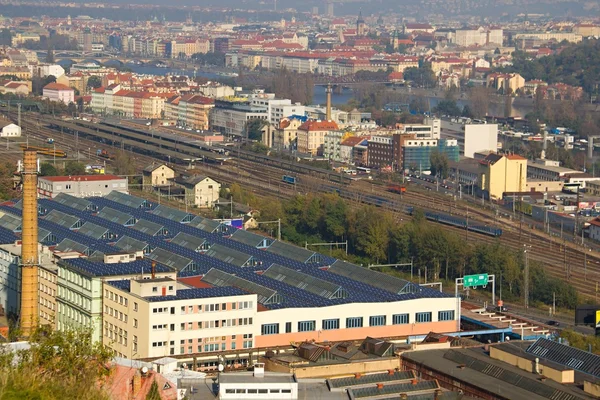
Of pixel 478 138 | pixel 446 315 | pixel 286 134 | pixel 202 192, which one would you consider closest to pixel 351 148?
pixel 286 134

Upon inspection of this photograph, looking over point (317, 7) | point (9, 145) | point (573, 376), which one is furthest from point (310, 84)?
point (317, 7)

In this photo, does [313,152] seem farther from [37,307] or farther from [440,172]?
[37,307]

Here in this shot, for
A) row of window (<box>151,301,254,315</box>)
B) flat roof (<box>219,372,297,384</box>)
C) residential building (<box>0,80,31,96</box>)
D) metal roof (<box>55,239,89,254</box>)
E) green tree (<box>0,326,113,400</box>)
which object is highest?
green tree (<box>0,326,113,400</box>)

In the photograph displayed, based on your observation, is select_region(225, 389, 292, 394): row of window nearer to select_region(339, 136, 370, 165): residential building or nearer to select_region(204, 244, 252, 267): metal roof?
select_region(204, 244, 252, 267): metal roof

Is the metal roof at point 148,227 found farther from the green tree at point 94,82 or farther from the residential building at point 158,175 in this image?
the green tree at point 94,82

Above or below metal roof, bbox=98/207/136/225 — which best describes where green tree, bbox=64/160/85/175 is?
below

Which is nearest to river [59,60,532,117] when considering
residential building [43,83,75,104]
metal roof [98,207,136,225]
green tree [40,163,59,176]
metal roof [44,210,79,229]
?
residential building [43,83,75,104]
